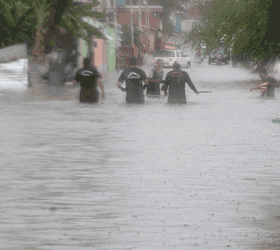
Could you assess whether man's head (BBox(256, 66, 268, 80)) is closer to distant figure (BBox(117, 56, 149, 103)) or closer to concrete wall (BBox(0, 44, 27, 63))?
distant figure (BBox(117, 56, 149, 103))

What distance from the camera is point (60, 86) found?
31.0 metres

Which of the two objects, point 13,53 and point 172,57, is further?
point 172,57

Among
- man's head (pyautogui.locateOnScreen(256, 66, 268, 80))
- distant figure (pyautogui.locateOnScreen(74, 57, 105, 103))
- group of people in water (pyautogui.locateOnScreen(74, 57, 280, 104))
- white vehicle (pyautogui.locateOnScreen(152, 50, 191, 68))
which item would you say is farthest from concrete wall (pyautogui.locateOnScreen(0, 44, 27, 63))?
white vehicle (pyautogui.locateOnScreen(152, 50, 191, 68))

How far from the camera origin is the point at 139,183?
811 cm

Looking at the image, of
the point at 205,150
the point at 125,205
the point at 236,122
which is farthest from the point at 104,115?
the point at 125,205

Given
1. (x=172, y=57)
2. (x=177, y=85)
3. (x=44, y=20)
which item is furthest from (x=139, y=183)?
(x=172, y=57)

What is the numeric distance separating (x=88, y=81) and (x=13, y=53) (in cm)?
1079

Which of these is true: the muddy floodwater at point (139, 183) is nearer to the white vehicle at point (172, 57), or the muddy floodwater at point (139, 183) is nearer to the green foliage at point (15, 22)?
the green foliage at point (15, 22)

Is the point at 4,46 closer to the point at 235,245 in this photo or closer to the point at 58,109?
the point at 58,109

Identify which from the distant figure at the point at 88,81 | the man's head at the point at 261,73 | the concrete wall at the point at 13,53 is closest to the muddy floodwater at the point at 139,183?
the distant figure at the point at 88,81

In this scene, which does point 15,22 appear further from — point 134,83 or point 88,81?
point 134,83

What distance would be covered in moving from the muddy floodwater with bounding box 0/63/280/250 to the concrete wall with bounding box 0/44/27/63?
14.4 m

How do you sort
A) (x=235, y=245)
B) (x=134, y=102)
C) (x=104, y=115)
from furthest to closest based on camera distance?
(x=134, y=102) → (x=104, y=115) → (x=235, y=245)

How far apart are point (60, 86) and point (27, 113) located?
13.0 m
